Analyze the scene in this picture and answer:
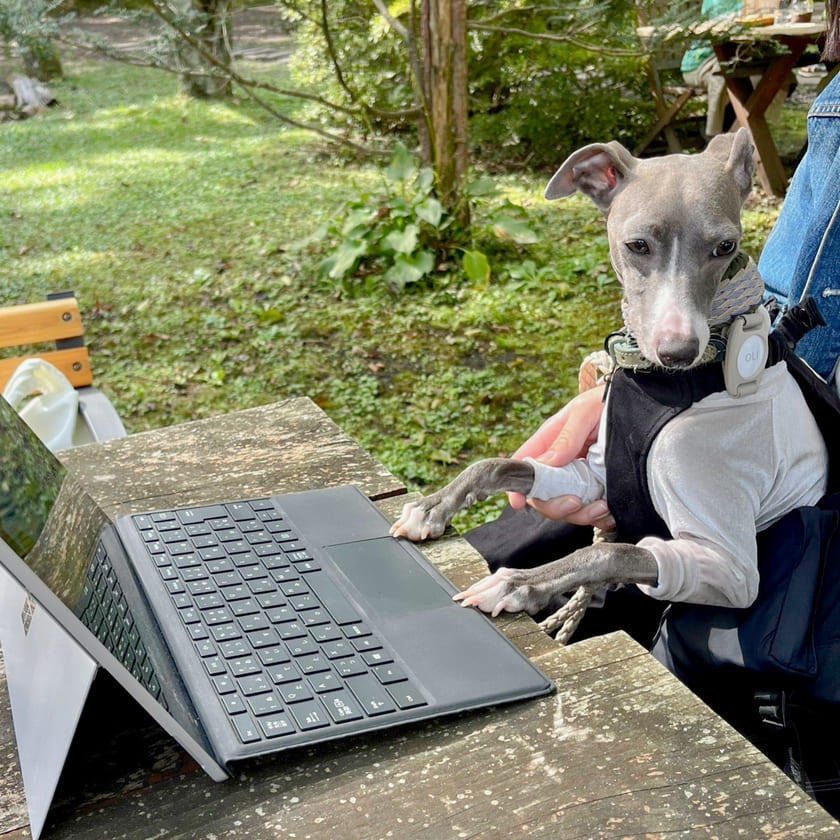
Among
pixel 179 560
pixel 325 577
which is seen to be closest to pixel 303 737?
pixel 325 577

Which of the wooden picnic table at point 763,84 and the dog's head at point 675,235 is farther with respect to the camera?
the wooden picnic table at point 763,84

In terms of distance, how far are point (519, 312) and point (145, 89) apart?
9.18m

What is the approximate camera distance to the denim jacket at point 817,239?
66.5 inches

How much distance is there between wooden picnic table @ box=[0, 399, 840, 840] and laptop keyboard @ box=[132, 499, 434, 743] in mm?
41

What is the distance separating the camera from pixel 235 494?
61.7 inches

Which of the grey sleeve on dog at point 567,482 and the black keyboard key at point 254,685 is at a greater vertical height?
the black keyboard key at point 254,685

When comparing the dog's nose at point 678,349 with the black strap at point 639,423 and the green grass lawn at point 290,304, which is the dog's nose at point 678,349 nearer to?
the black strap at point 639,423

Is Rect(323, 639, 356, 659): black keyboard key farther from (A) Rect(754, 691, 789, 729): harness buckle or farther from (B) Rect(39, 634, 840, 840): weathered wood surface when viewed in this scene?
A: (A) Rect(754, 691, 789, 729): harness buckle

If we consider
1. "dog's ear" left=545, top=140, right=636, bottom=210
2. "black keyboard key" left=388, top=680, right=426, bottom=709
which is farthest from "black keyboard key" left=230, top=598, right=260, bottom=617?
"dog's ear" left=545, top=140, right=636, bottom=210

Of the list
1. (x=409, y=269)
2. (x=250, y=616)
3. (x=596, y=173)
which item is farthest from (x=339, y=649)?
(x=409, y=269)

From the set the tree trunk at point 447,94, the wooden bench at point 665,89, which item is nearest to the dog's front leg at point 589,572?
the tree trunk at point 447,94

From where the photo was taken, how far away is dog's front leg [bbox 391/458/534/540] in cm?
142

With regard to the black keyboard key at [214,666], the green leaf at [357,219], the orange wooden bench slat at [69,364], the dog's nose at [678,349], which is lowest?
the green leaf at [357,219]

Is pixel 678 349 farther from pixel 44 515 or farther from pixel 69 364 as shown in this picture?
pixel 69 364
